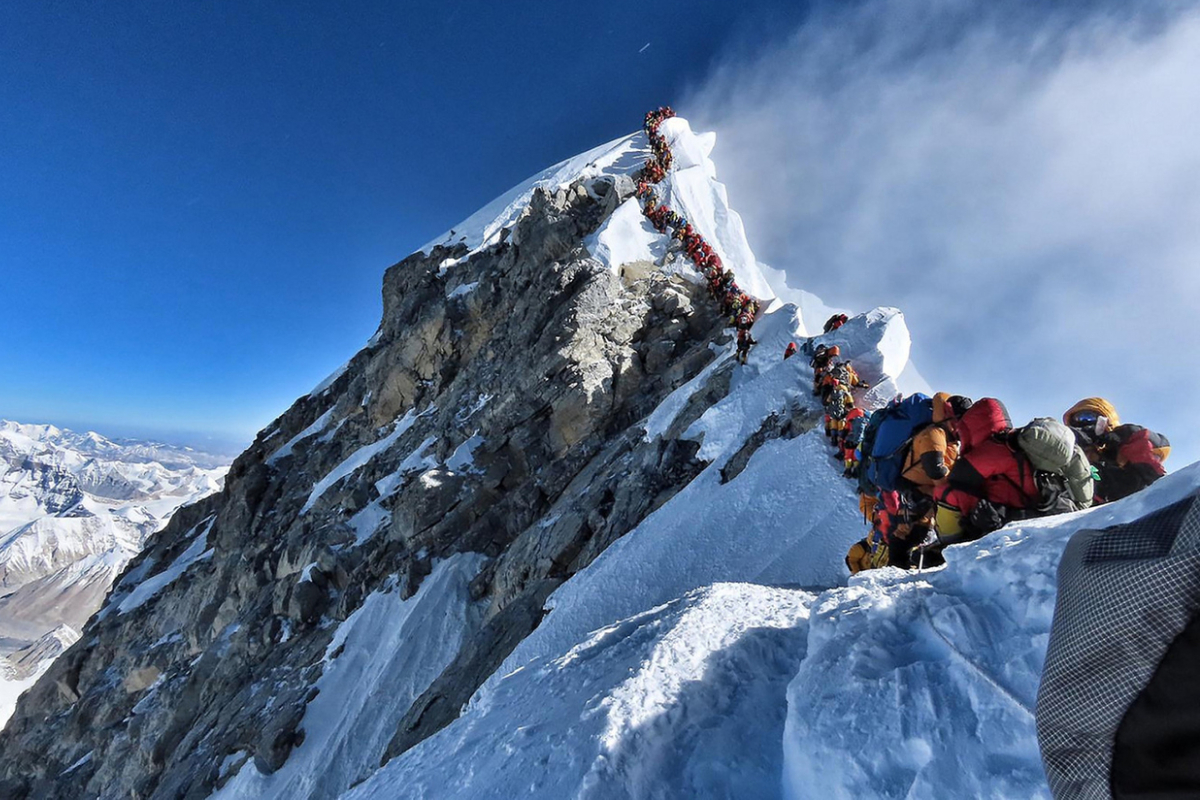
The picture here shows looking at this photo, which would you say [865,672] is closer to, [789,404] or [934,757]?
[934,757]

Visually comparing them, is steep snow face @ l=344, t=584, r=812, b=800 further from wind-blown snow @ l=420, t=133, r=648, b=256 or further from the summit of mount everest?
wind-blown snow @ l=420, t=133, r=648, b=256

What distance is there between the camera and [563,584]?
10922 mm

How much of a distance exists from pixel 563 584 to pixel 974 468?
323 inches

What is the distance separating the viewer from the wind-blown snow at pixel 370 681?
43.3ft

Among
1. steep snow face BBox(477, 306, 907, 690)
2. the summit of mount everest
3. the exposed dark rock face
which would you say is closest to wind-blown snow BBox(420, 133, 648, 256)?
the summit of mount everest

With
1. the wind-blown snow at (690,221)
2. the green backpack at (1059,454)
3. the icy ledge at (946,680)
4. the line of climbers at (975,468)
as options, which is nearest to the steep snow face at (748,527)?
the line of climbers at (975,468)

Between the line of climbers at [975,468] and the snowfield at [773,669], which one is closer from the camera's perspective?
the snowfield at [773,669]

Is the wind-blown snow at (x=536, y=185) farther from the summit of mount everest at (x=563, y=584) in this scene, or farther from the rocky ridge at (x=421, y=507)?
the rocky ridge at (x=421, y=507)

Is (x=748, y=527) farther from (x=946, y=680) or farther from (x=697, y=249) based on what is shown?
(x=697, y=249)

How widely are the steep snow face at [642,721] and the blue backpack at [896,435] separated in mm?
1761

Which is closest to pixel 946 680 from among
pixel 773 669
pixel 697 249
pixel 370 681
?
pixel 773 669

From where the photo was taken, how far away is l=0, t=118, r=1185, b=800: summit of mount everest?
128 inches

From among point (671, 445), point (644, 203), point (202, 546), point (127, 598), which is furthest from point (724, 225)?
point (127, 598)

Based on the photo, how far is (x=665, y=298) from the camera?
75.2 ft
